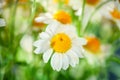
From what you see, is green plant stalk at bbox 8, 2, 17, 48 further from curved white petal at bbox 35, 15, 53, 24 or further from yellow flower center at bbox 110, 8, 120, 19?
yellow flower center at bbox 110, 8, 120, 19

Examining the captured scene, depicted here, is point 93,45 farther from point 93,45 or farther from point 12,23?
point 12,23

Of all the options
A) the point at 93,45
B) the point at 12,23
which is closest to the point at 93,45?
the point at 93,45

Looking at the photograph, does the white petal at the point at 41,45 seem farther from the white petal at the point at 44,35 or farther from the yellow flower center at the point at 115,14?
the yellow flower center at the point at 115,14

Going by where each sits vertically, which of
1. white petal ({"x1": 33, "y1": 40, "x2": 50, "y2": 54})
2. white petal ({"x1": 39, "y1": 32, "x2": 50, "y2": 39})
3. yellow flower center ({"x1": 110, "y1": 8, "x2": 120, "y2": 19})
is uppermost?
yellow flower center ({"x1": 110, "y1": 8, "x2": 120, "y2": 19})

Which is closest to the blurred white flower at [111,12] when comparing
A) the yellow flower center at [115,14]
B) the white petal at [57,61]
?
the yellow flower center at [115,14]

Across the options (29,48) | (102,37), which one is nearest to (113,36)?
(102,37)

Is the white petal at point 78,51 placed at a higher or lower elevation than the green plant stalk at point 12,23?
lower

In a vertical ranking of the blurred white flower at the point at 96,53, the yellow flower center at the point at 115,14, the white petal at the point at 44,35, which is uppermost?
the yellow flower center at the point at 115,14

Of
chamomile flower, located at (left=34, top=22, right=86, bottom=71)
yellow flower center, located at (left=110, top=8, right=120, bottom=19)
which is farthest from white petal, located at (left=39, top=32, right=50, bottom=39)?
yellow flower center, located at (left=110, top=8, right=120, bottom=19)
